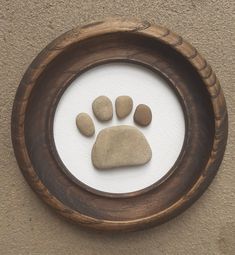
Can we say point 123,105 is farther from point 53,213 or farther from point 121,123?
point 53,213

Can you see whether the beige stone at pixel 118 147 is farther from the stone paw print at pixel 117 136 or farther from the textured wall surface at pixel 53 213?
the textured wall surface at pixel 53 213

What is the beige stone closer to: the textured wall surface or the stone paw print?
the stone paw print

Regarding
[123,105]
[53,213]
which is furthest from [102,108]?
[53,213]

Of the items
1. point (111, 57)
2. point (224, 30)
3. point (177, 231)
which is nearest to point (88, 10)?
point (111, 57)

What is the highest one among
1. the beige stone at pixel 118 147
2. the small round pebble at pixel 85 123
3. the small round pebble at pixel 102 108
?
the small round pebble at pixel 102 108

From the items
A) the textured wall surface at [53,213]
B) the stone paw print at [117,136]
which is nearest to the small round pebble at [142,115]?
the stone paw print at [117,136]

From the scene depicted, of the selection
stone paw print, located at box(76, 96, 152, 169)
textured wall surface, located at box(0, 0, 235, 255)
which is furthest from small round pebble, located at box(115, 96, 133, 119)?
textured wall surface, located at box(0, 0, 235, 255)

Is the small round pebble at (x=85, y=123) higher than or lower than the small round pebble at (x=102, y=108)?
lower

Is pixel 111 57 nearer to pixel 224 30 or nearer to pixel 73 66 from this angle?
pixel 73 66
